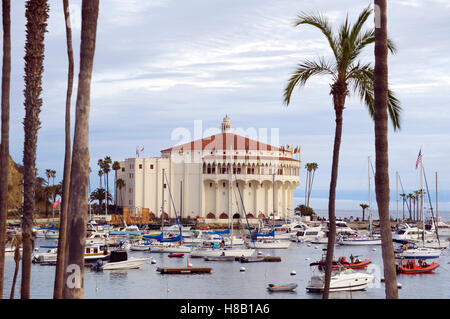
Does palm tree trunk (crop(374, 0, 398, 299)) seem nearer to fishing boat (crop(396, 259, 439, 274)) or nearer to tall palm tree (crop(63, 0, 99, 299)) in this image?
tall palm tree (crop(63, 0, 99, 299))

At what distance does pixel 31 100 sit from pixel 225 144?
99.6 metres

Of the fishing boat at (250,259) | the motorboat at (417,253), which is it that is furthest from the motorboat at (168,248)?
the motorboat at (417,253)

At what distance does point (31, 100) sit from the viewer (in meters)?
20.1

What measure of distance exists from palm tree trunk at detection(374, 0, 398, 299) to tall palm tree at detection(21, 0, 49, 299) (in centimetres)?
1105

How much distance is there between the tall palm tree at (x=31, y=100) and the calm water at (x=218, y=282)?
24.8 meters

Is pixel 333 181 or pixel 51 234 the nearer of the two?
pixel 333 181

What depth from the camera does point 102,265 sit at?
197 ft

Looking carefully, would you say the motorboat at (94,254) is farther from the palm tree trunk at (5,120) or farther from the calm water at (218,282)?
the palm tree trunk at (5,120)

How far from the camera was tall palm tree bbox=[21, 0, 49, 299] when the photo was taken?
19.7 metres

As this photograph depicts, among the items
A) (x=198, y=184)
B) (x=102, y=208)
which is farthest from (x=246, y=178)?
(x=102, y=208)

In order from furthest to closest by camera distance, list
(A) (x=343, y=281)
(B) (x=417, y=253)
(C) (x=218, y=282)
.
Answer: (B) (x=417, y=253) → (C) (x=218, y=282) → (A) (x=343, y=281)

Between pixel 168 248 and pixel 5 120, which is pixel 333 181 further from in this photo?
pixel 168 248

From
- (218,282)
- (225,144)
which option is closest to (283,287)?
(218,282)

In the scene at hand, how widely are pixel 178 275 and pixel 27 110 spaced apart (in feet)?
131
